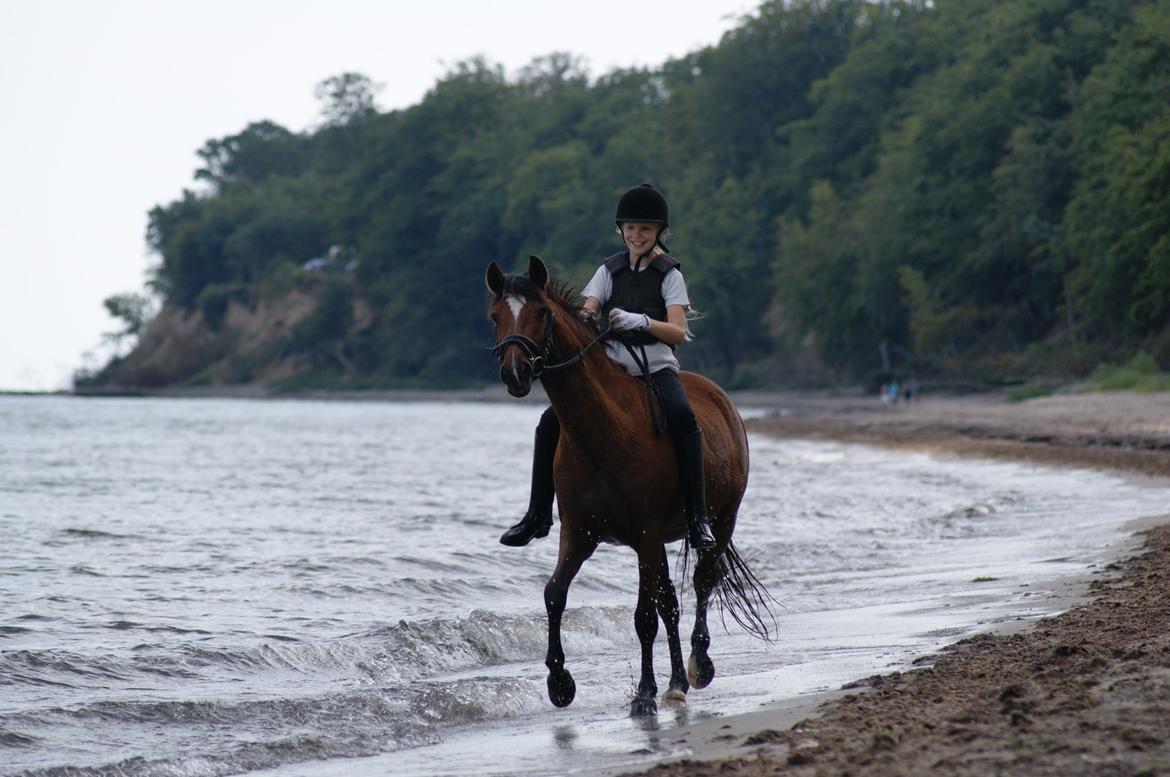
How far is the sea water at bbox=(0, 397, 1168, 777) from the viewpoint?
22.9 feet

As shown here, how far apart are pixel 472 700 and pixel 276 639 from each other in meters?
2.63

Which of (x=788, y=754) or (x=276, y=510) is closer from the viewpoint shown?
(x=788, y=754)

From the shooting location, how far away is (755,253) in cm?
8525

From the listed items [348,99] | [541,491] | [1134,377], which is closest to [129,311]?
[348,99]

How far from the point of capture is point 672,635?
7707 mm

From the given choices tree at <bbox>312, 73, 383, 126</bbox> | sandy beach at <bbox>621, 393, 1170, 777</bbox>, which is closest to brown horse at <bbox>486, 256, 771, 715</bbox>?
sandy beach at <bbox>621, 393, 1170, 777</bbox>

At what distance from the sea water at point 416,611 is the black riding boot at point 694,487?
0.87 m

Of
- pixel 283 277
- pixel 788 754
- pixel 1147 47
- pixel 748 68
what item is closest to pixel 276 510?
pixel 788 754

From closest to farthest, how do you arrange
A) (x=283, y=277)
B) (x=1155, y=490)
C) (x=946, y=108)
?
(x=1155, y=490) < (x=946, y=108) < (x=283, y=277)

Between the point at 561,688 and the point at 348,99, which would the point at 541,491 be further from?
the point at 348,99

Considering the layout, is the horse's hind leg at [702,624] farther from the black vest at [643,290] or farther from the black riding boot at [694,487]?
the black vest at [643,290]

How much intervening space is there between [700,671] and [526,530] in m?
1.28

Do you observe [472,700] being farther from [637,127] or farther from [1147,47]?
[637,127]

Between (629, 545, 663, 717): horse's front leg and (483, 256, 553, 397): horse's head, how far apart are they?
1.34 metres
